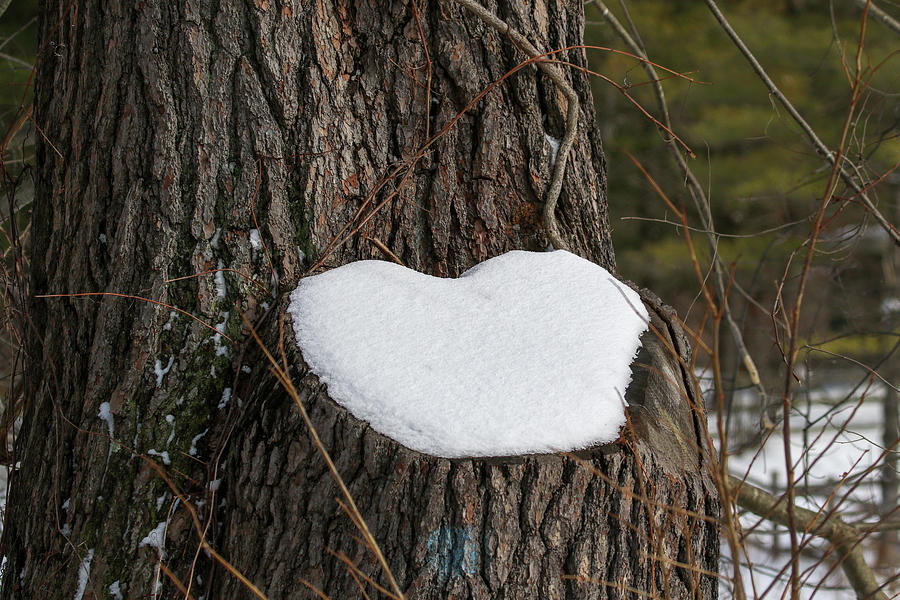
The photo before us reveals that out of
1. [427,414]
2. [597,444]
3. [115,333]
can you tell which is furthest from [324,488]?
[115,333]

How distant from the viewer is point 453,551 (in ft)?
3.62

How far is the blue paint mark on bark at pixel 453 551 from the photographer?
1101 millimetres

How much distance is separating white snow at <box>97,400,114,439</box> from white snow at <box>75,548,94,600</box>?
24 centimetres

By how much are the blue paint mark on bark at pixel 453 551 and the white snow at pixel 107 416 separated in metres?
0.75

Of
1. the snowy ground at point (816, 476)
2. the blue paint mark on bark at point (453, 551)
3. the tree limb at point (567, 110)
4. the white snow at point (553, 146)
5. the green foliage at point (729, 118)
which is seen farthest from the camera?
the green foliage at point (729, 118)

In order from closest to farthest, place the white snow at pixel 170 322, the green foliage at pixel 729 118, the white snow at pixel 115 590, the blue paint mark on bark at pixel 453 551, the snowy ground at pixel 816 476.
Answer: the blue paint mark on bark at pixel 453 551, the white snow at pixel 115 590, the white snow at pixel 170 322, the snowy ground at pixel 816 476, the green foliage at pixel 729 118

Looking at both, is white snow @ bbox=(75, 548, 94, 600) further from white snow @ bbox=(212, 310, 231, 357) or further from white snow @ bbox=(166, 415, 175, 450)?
white snow @ bbox=(212, 310, 231, 357)

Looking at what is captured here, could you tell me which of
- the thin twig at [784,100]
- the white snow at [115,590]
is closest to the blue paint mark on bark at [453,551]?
the white snow at [115,590]

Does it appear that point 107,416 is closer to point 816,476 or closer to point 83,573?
point 83,573

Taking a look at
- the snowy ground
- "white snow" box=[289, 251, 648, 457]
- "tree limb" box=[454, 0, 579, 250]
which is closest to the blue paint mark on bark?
"white snow" box=[289, 251, 648, 457]

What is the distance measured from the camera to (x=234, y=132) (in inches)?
58.8

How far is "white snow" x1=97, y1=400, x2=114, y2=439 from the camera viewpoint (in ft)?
4.55

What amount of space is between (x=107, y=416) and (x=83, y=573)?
32 cm

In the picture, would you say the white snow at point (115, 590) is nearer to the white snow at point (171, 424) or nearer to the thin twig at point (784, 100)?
the white snow at point (171, 424)
